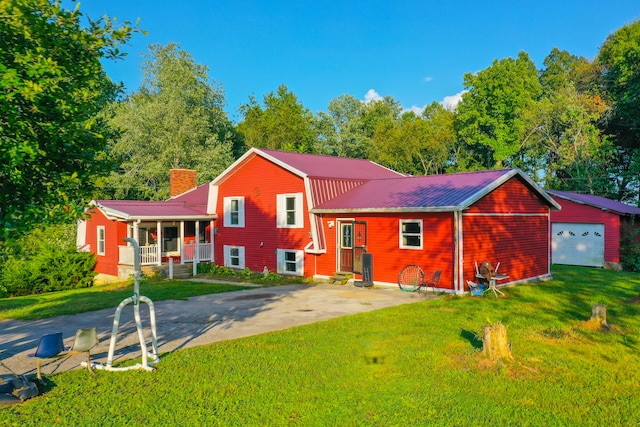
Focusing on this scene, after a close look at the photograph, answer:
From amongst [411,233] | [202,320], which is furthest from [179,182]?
[202,320]

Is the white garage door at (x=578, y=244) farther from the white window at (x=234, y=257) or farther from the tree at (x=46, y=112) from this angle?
the tree at (x=46, y=112)

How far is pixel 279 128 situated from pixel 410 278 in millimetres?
37764

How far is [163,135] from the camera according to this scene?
1518 inches

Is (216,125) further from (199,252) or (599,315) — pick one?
(599,315)

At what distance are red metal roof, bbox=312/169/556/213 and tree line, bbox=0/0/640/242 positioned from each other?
7369 mm

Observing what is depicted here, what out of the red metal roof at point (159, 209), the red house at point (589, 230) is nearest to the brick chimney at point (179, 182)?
the red metal roof at point (159, 209)

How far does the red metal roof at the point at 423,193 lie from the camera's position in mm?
16047

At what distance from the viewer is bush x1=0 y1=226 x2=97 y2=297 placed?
2209cm

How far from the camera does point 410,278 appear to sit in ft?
55.5

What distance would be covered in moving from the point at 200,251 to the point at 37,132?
60.7 ft

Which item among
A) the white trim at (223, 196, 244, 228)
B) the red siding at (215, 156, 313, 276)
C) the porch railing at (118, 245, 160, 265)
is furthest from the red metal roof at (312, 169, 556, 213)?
the porch railing at (118, 245, 160, 265)

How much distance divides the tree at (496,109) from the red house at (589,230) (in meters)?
20.4

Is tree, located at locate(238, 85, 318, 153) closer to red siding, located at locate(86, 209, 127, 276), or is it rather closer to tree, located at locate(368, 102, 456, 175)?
tree, located at locate(368, 102, 456, 175)

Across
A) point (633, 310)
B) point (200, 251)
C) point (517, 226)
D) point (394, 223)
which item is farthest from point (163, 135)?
point (633, 310)
